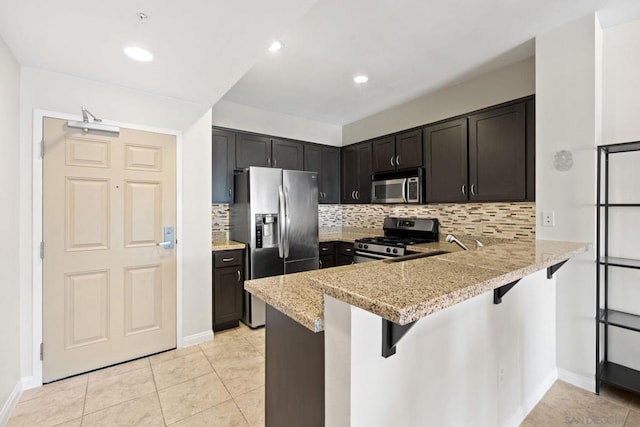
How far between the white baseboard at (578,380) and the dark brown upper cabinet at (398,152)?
2268mm

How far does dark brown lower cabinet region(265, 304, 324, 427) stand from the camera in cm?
110

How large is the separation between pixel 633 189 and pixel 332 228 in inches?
135

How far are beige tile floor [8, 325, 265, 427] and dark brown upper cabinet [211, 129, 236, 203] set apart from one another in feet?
5.60

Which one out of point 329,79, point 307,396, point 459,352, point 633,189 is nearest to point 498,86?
point 633,189

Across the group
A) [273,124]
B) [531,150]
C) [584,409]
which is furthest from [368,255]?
[273,124]

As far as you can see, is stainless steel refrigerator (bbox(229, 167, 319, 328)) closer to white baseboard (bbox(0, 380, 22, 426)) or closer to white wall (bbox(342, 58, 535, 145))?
white wall (bbox(342, 58, 535, 145))

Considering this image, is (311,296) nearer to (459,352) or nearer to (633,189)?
(459,352)

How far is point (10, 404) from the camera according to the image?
1908mm

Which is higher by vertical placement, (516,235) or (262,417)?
(516,235)

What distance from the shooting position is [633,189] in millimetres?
2105

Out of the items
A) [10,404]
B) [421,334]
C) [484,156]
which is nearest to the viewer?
[421,334]

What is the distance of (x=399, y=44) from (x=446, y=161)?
1353 millimetres

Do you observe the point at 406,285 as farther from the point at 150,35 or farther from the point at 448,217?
the point at 448,217

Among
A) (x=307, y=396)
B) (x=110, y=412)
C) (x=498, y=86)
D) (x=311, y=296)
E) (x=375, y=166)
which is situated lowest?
(x=110, y=412)
